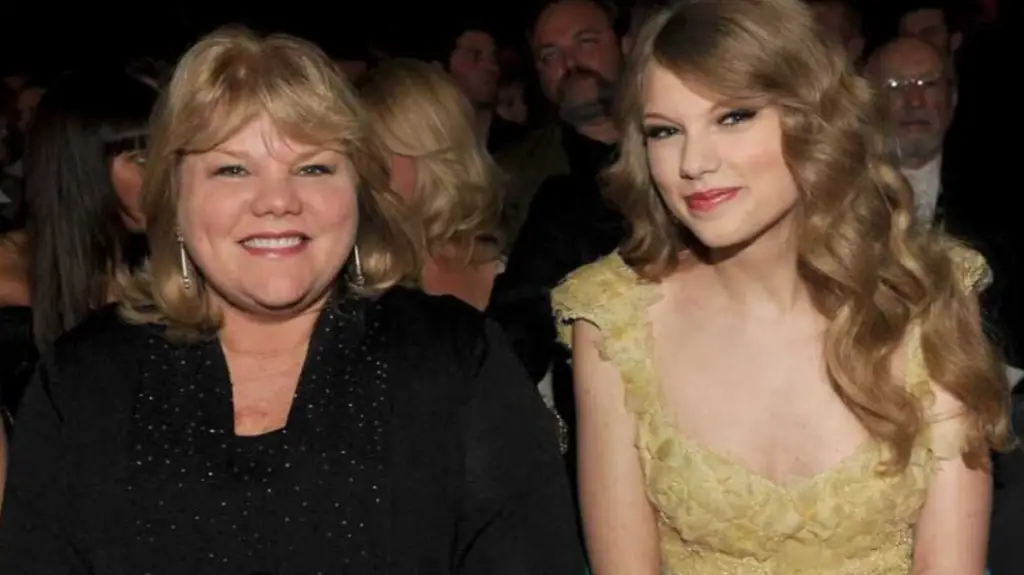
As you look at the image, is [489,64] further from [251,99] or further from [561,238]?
[251,99]

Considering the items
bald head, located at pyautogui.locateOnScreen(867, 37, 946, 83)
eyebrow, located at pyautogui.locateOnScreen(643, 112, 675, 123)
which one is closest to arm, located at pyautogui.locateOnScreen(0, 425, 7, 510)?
eyebrow, located at pyautogui.locateOnScreen(643, 112, 675, 123)

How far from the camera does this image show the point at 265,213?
212cm

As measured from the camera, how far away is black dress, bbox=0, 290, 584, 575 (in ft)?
6.98

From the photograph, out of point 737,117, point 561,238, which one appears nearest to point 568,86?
point 561,238

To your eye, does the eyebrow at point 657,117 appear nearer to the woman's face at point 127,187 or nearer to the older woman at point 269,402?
the older woman at point 269,402

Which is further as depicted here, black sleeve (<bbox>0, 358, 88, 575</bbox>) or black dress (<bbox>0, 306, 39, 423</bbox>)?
black dress (<bbox>0, 306, 39, 423</bbox>)

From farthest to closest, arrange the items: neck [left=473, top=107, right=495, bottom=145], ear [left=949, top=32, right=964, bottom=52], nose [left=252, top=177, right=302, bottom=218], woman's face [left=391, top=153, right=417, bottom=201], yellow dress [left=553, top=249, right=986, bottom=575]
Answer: ear [left=949, top=32, right=964, bottom=52] → neck [left=473, top=107, right=495, bottom=145] → woman's face [left=391, top=153, right=417, bottom=201] → yellow dress [left=553, top=249, right=986, bottom=575] → nose [left=252, top=177, right=302, bottom=218]

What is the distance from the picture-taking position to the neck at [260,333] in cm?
229

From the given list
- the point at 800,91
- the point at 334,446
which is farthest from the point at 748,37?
the point at 334,446

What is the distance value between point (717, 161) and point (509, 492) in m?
0.60

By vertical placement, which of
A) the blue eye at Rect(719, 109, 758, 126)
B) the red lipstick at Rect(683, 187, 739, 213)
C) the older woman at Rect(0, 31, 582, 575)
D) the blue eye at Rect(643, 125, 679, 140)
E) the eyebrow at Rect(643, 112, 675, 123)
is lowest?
the older woman at Rect(0, 31, 582, 575)

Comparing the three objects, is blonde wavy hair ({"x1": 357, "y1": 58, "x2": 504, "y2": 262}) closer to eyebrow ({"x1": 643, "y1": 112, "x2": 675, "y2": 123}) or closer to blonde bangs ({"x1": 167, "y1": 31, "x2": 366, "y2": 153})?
eyebrow ({"x1": 643, "y1": 112, "x2": 675, "y2": 123})

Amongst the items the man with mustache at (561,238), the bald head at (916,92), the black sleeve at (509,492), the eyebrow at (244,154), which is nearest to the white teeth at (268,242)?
the eyebrow at (244,154)

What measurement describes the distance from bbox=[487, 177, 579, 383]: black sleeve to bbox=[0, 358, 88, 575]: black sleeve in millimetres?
1193
